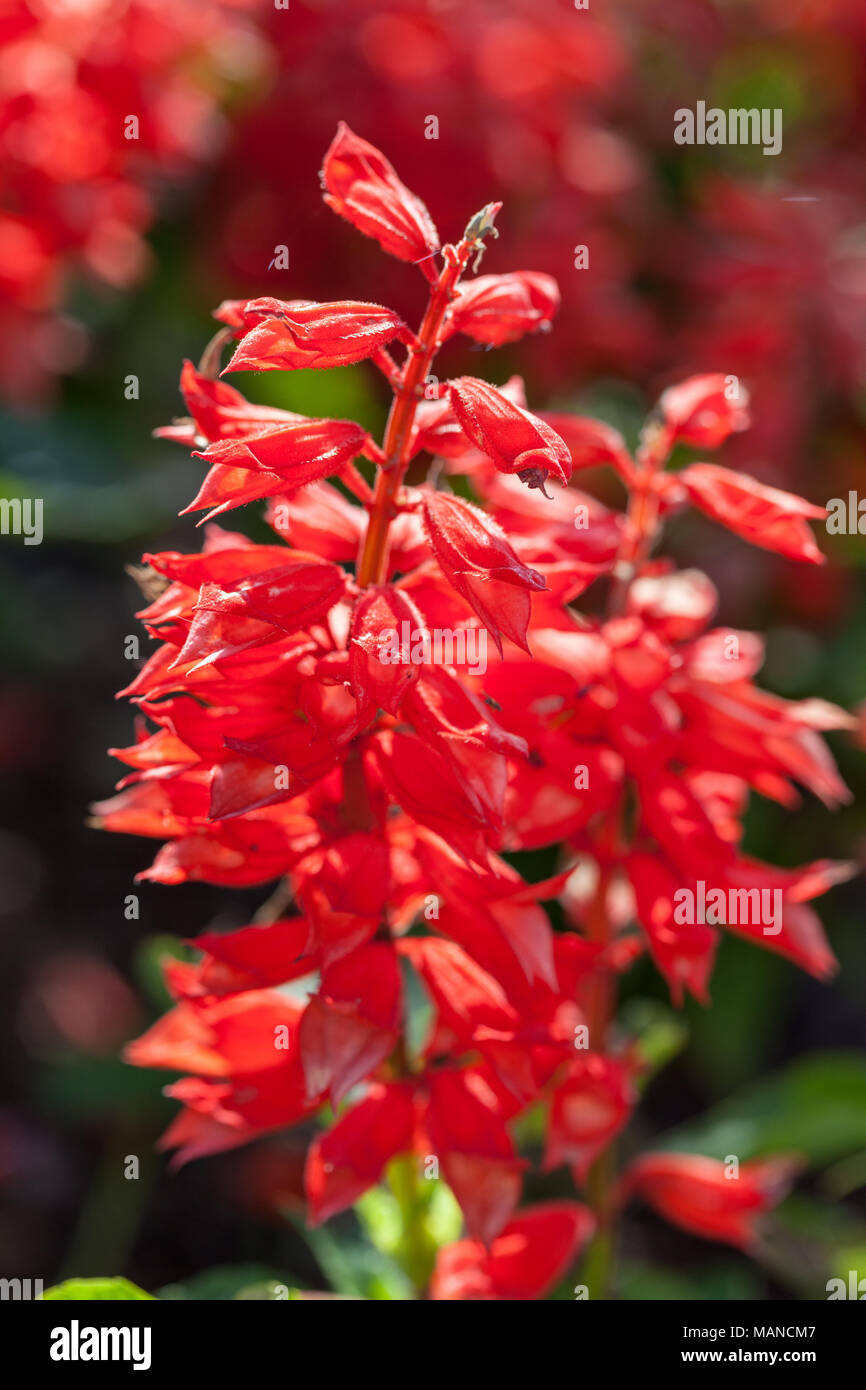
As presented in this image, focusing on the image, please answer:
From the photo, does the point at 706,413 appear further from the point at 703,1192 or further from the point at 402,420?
the point at 703,1192

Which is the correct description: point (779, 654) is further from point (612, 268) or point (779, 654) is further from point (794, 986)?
point (612, 268)

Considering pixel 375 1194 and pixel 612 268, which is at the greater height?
pixel 612 268

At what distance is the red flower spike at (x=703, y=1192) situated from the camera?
41.3 inches

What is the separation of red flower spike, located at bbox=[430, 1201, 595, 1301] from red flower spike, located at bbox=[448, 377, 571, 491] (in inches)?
23.3

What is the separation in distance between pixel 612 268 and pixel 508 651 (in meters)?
1.38

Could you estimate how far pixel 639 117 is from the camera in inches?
95.7

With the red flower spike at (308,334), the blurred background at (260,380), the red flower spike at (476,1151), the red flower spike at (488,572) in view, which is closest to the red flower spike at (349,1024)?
the red flower spike at (476,1151)

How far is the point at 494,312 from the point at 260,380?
1.12 m

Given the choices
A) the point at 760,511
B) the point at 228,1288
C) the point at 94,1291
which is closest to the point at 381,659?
the point at 760,511

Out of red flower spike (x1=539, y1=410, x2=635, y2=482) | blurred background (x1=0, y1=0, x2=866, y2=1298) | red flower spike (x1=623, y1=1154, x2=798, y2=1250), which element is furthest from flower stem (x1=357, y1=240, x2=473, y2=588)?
blurred background (x1=0, y1=0, x2=866, y2=1298)

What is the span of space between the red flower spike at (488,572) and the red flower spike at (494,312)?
4.5 inches

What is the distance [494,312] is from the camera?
728 millimetres
